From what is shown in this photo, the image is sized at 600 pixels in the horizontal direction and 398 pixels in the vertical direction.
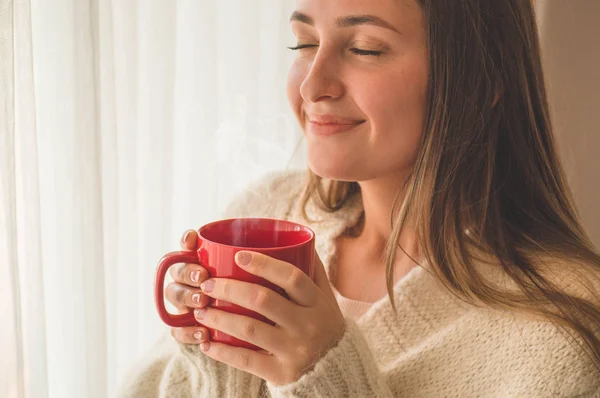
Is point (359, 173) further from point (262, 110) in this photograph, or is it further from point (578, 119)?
point (578, 119)

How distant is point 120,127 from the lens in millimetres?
870

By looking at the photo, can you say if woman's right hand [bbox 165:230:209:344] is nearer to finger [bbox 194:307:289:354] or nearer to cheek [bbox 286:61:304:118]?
finger [bbox 194:307:289:354]

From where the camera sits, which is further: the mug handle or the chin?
the chin

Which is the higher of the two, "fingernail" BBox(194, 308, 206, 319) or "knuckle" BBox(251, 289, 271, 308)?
"knuckle" BBox(251, 289, 271, 308)

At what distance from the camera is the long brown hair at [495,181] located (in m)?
0.85

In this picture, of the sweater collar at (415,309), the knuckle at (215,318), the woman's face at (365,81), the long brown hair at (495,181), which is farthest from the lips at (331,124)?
the knuckle at (215,318)

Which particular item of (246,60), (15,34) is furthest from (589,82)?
(15,34)

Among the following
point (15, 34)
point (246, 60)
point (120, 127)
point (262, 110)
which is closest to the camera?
point (15, 34)

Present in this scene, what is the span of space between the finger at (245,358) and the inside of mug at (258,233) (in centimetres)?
14

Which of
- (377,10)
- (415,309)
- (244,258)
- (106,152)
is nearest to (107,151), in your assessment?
(106,152)

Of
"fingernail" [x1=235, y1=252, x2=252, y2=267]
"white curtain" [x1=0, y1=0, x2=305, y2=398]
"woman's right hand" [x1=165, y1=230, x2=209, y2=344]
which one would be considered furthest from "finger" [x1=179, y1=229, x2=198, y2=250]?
"white curtain" [x1=0, y1=0, x2=305, y2=398]

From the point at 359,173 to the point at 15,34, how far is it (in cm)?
54

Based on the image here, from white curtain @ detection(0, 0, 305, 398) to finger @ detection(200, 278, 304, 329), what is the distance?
0.91ft

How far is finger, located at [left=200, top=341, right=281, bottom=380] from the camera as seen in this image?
2.25 feet
